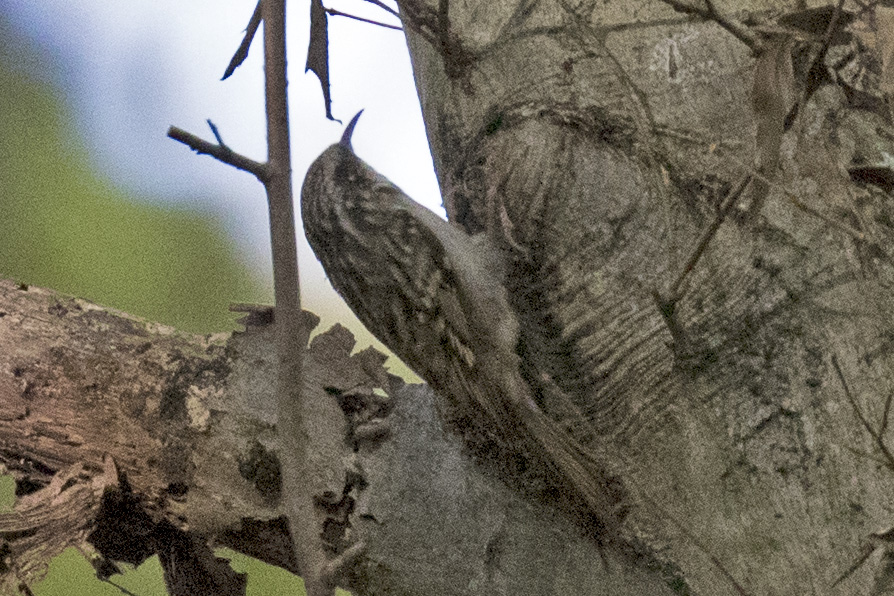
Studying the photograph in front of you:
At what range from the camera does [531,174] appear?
1024 mm

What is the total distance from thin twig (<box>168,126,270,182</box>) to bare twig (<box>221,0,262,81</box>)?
476mm

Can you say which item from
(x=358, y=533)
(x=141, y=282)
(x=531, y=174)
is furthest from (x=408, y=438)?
(x=141, y=282)

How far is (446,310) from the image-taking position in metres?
1.37

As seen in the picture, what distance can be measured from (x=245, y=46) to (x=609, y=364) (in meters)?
0.56

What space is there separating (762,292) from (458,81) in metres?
0.50

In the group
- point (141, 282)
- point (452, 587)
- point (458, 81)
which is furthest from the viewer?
point (141, 282)

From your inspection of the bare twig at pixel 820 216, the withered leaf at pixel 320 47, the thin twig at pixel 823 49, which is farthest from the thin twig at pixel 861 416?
the withered leaf at pixel 320 47

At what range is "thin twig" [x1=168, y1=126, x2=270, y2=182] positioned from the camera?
1.63ft

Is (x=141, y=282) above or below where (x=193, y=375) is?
above

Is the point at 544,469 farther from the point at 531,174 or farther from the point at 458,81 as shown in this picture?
the point at 458,81

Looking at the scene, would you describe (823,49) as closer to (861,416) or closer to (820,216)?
(820,216)

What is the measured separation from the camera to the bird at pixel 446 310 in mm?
915

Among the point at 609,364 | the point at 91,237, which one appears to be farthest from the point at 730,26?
the point at 91,237

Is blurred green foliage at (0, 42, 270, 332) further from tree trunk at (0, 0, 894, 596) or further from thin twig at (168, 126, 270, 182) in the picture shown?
thin twig at (168, 126, 270, 182)
